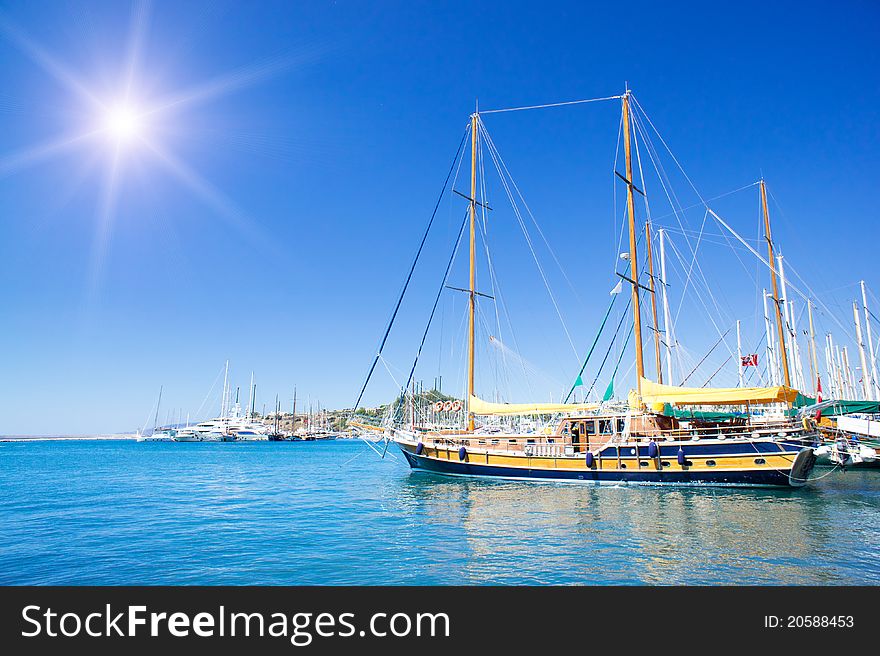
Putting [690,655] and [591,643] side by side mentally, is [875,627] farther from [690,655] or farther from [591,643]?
[591,643]

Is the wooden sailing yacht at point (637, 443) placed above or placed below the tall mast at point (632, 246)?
below

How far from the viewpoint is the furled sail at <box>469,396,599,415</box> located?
30188 mm

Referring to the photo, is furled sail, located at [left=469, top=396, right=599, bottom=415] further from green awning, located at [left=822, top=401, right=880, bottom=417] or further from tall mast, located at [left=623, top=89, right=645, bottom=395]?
green awning, located at [left=822, top=401, right=880, bottom=417]

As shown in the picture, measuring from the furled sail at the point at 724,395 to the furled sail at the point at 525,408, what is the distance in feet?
13.1

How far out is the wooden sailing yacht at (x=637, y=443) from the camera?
84.7ft

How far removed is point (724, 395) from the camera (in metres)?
26.9

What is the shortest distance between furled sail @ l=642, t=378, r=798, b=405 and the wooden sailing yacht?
0.17ft

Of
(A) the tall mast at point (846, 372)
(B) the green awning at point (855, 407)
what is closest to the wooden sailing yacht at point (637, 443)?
(B) the green awning at point (855, 407)

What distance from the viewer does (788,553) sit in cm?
1373

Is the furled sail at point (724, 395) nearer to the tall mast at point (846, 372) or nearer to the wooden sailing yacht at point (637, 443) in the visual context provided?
the wooden sailing yacht at point (637, 443)

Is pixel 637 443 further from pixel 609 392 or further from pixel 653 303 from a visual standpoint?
Result: pixel 653 303

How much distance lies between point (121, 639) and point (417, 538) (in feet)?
37.4

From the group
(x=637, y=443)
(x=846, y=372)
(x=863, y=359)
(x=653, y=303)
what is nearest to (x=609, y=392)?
(x=637, y=443)

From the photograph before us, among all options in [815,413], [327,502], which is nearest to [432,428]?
[327,502]
